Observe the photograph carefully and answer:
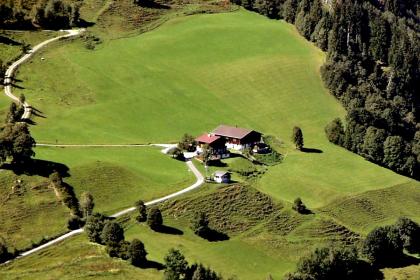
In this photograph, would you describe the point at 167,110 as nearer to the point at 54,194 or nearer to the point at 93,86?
the point at 93,86

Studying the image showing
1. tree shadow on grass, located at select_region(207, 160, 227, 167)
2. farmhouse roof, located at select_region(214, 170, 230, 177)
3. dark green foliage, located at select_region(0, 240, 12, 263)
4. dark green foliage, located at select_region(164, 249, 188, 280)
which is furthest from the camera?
tree shadow on grass, located at select_region(207, 160, 227, 167)

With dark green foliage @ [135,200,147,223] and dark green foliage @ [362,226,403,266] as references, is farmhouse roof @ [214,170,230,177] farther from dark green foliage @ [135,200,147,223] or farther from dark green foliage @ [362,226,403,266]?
dark green foliage @ [362,226,403,266]

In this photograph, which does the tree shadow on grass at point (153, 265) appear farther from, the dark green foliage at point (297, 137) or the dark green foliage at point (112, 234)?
the dark green foliage at point (297, 137)

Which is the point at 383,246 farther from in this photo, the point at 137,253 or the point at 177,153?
the point at 177,153

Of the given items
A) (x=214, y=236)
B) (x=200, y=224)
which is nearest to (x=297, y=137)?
(x=214, y=236)

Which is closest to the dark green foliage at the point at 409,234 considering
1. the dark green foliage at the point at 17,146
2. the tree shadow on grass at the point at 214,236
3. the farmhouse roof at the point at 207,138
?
the tree shadow on grass at the point at 214,236

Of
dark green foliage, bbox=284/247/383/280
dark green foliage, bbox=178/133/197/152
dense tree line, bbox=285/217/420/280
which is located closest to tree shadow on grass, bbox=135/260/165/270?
dark green foliage, bbox=284/247/383/280
